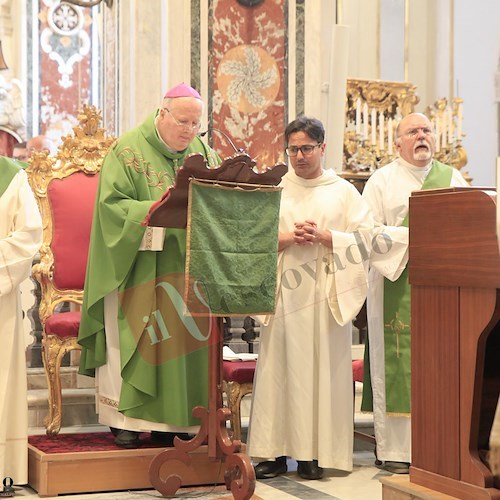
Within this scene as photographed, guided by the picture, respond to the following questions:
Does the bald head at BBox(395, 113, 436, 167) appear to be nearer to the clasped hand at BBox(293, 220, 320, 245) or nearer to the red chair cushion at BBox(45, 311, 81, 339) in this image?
the clasped hand at BBox(293, 220, 320, 245)

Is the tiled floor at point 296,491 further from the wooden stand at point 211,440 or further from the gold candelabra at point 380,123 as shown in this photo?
the gold candelabra at point 380,123

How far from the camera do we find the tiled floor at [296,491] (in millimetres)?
4656

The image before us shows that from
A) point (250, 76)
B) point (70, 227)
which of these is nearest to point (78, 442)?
point (70, 227)

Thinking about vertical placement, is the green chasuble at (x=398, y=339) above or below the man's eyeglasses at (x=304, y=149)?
below

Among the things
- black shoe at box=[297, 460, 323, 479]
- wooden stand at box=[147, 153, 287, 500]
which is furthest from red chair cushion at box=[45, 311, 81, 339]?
black shoe at box=[297, 460, 323, 479]

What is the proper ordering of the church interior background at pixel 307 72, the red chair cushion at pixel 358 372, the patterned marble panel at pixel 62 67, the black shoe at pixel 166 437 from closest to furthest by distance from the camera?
the black shoe at pixel 166 437 < the red chair cushion at pixel 358 372 < the church interior background at pixel 307 72 < the patterned marble panel at pixel 62 67

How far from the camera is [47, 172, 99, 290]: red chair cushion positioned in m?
5.67

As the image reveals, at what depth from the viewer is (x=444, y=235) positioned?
338 cm

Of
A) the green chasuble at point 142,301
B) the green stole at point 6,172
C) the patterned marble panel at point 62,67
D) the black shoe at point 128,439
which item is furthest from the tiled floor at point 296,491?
the patterned marble panel at point 62,67

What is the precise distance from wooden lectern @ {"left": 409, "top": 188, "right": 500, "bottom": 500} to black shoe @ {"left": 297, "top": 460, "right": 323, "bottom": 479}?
1725mm

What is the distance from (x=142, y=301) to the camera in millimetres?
4961

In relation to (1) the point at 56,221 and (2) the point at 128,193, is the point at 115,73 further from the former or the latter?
(2) the point at 128,193

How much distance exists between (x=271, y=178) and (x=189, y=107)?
628mm

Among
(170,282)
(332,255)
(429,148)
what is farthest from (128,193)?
(429,148)
